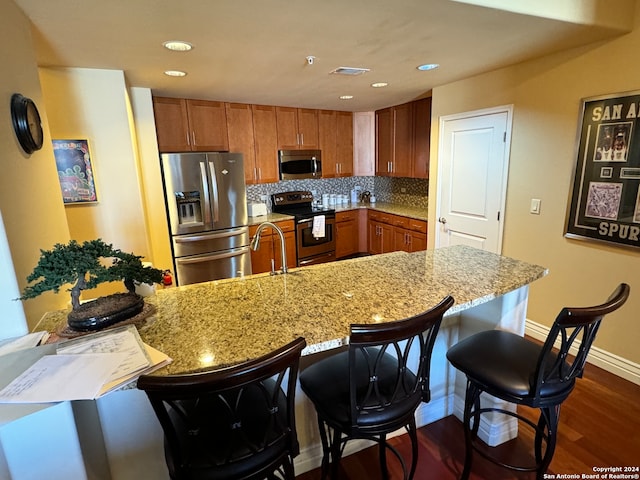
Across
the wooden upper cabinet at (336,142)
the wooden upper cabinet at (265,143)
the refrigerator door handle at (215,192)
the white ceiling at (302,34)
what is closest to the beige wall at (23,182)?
the white ceiling at (302,34)

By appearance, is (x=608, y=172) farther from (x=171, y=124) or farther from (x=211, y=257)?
(x=171, y=124)

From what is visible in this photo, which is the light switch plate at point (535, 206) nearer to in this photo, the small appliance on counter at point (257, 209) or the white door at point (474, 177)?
the white door at point (474, 177)

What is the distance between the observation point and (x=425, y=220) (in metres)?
4.15

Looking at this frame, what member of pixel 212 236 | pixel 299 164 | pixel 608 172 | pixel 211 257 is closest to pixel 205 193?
pixel 212 236

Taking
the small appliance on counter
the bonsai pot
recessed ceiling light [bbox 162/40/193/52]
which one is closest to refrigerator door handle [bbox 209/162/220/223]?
the small appliance on counter

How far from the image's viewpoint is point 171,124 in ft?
12.6

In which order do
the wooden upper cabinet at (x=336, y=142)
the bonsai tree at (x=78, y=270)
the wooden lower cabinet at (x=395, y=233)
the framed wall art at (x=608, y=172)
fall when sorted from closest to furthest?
the bonsai tree at (x=78, y=270)
the framed wall art at (x=608, y=172)
the wooden lower cabinet at (x=395, y=233)
the wooden upper cabinet at (x=336, y=142)

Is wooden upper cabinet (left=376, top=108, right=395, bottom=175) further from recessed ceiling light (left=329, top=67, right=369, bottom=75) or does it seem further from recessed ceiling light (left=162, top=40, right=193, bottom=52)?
recessed ceiling light (left=162, top=40, right=193, bottom=52)

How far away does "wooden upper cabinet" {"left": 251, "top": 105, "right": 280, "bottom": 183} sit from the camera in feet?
14.5

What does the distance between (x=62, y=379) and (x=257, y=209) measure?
12.6 ft

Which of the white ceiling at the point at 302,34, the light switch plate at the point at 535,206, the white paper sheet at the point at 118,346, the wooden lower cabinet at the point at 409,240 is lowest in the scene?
the wooden lower cabinet at the point at 409,240

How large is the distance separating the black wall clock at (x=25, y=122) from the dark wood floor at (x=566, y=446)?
201cm

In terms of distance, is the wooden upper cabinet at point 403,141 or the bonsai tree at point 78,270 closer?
the bonsai tree at point 78,270

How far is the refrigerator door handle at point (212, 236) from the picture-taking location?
144 inches
